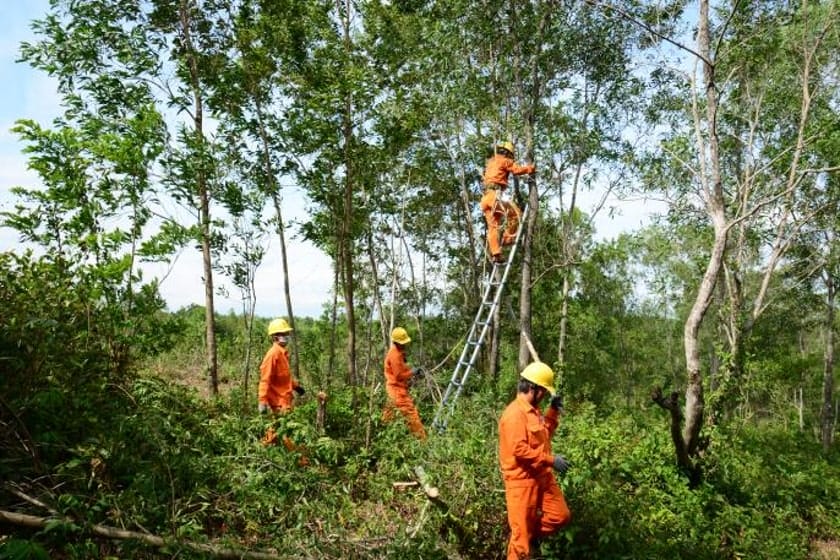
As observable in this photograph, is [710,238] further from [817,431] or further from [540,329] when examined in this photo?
[817,431]

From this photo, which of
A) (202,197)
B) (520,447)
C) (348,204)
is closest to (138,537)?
(520,447)

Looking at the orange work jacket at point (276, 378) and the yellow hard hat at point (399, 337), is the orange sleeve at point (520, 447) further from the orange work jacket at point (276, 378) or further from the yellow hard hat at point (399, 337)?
the yellow hard hat at point (399, 337)

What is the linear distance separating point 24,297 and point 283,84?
8.23 m

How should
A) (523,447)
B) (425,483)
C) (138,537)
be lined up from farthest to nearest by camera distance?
(425,483) → (523,447) → (138,537)

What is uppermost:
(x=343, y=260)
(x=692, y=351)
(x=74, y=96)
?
(x=74, y=96)

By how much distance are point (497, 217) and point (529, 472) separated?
505 centimetres

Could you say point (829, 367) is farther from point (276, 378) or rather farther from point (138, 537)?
point (138, 537)

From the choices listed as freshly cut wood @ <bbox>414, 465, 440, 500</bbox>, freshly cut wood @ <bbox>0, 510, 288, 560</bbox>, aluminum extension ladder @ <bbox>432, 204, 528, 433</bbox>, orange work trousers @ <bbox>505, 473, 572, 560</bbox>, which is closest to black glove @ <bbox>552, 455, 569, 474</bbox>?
→ orange work trousers @ <bbox>505, 473, 572, 560</bbox>

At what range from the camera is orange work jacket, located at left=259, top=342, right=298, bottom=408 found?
728 centimetres

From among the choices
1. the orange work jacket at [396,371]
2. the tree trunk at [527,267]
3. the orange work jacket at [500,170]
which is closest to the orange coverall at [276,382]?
the orange work jacket at [396,371]

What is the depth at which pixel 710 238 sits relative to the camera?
14773 millimetres

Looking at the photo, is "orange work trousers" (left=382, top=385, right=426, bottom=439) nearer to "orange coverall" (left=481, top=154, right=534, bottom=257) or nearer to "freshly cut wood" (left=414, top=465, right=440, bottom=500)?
"freshly cut wood" (left=414, top=465, right=440, bottom=500)

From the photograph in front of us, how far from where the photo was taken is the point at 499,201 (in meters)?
8.95

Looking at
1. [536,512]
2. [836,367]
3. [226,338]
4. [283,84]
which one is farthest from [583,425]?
[836,367]
